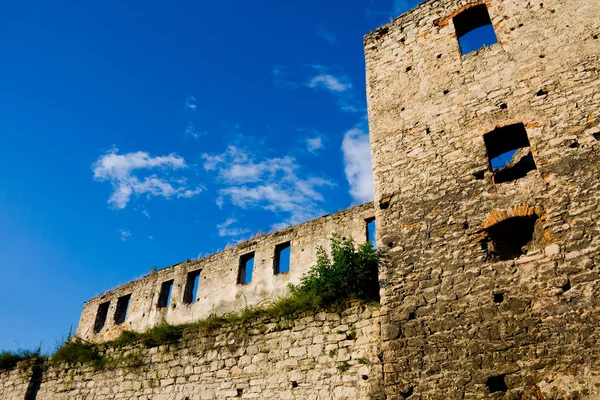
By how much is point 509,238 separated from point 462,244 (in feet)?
2.12

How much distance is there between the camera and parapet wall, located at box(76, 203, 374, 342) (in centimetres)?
1412

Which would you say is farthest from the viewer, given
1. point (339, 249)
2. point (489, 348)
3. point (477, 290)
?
point (339, 249)

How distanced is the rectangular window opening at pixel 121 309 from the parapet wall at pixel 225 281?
117mm

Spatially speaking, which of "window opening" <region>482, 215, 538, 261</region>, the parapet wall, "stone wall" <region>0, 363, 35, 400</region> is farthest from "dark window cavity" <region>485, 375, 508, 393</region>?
"stone wall" <region>0, 363, 35, 400</region>

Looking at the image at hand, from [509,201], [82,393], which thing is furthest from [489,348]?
[82,393]

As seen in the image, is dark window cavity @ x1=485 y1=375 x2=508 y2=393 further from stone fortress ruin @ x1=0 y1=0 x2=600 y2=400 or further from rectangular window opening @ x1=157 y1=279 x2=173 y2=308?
rectangular window opening @ x1=157 y1=279 x2=173 y2=308

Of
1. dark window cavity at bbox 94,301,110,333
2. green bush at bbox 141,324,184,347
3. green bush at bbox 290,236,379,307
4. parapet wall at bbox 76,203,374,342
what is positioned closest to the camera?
green bush at bbox 290,236,379,307

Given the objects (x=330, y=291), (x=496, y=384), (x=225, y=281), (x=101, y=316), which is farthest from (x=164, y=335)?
(x=101, y=316)

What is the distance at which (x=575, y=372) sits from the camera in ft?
15.7

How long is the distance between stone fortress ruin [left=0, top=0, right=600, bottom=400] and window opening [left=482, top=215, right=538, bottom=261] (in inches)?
0.8

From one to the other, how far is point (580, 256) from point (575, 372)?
1324 mm

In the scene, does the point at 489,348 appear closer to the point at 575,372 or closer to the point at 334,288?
the point at 575,372

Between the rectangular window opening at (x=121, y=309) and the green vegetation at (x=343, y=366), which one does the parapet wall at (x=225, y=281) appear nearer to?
the rectangular window opening at (x=121, y=309)

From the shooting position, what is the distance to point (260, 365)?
7.29 m
